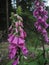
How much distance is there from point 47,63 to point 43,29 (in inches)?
20.7

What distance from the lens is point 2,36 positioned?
11.2 metres

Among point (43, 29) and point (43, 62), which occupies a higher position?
point (43, 29)

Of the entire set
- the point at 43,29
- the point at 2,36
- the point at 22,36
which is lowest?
the point at 2,36

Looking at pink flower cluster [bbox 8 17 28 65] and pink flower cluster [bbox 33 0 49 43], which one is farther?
pink flower cluster [bbox 33 0 49 43]

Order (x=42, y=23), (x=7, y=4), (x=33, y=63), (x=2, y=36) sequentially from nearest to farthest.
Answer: (x=33, y=63), (x=42, y=23), (x=2, y=36), (x=7, y=4)

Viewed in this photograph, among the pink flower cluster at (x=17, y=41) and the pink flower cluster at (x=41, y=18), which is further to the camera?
the pink flower cluster at (x=41, y=18)

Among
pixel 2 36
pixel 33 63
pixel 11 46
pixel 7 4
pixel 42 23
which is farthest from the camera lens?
pixel 7 4

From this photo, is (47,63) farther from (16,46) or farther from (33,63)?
(16,46)

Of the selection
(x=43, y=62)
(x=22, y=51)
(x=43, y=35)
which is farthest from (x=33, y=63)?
(x=22, y=51)

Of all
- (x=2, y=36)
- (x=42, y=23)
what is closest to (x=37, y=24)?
(x=42, y=23)

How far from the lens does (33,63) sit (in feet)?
14.3

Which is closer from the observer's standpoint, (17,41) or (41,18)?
(17,41)

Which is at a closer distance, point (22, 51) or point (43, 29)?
point (22, 51)

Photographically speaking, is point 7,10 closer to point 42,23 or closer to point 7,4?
point 7,4
